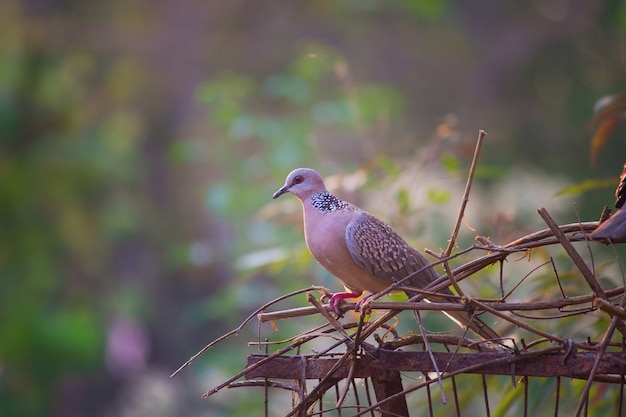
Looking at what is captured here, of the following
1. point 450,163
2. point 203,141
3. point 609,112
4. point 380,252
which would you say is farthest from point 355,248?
point 203,141

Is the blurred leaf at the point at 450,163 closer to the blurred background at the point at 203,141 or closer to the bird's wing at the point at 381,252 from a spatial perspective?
the bird's wing at the point at 381,252

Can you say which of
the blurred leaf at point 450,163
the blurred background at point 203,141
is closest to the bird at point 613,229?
the blurred leaf at point 450,163

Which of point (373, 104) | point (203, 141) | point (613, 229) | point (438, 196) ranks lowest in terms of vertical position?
point (613, 229)

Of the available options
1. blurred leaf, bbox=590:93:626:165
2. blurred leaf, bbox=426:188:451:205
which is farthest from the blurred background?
blurred leaf, bbox=590:93:626:165

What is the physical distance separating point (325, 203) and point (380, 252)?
187 millimetres

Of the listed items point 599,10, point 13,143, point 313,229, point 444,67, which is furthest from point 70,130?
point 313,229

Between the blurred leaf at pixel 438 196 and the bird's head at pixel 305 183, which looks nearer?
the bird's head at pixel 305 183

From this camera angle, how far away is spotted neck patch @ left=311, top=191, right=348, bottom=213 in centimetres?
198

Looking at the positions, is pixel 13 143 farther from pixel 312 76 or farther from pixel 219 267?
pixel 312 76

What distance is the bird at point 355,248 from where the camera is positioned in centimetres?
189

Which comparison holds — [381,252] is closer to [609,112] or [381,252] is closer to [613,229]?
[609,112]

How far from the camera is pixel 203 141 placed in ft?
18.8

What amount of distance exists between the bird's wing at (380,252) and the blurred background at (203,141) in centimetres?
189

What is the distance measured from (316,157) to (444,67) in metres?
2.25
